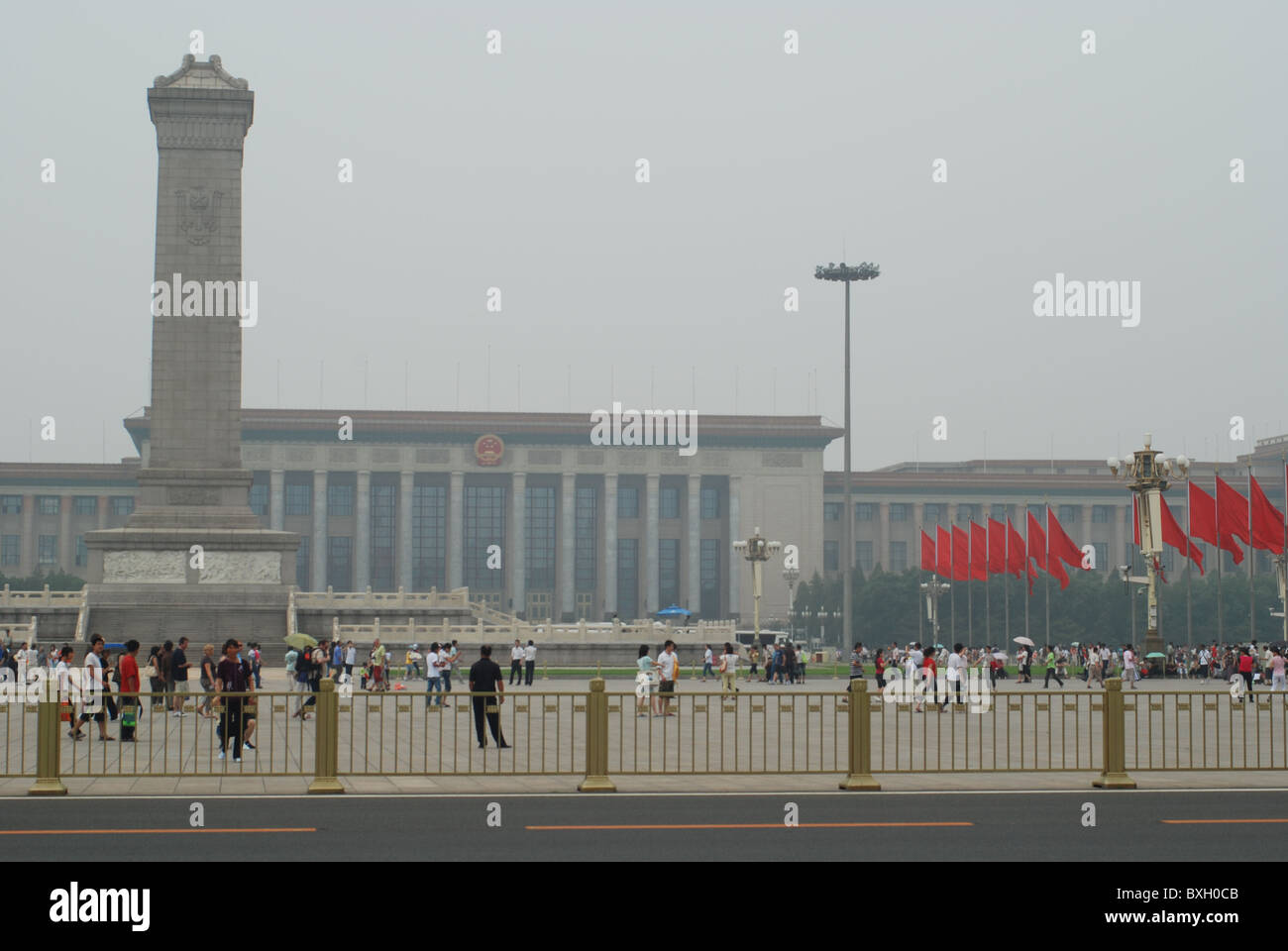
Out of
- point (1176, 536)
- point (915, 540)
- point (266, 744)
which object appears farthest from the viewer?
point (915, 540)

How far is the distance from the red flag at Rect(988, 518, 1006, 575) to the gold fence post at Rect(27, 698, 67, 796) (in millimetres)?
54159

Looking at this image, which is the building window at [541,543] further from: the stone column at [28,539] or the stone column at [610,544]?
the stone column at [28,539]

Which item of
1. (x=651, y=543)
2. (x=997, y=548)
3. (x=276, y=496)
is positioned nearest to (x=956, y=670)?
(x=997, y=548)

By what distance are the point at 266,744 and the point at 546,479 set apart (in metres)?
104

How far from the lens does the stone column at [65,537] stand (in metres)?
123

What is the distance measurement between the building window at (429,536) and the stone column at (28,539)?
93.4ft

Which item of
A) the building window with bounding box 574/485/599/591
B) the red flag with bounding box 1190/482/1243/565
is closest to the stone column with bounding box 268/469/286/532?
the building window with bounding box 574/485/599/591

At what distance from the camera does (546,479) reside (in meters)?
127

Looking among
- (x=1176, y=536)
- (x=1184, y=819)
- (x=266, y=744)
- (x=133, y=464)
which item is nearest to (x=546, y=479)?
(x=133, y=464)

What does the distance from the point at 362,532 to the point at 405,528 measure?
3.32 meters

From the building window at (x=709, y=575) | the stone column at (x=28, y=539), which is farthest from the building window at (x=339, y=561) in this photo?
the building window at (x=709, y=575)

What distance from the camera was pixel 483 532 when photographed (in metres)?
129
